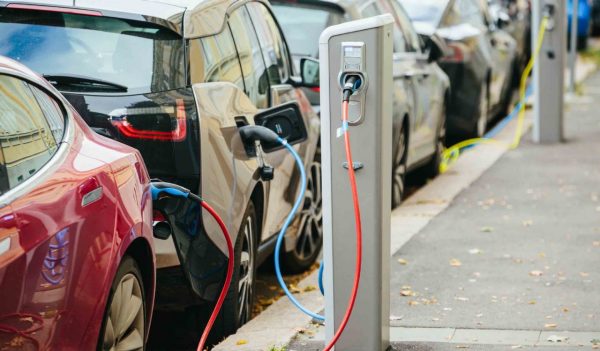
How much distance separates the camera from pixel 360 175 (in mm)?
5352

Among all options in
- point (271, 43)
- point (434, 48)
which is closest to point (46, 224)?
point (271, 43)

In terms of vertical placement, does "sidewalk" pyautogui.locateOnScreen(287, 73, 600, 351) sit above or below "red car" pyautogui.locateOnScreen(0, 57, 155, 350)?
below

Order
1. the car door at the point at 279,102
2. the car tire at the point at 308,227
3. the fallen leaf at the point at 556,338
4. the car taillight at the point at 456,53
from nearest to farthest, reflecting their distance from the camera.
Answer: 1. the fallen leaf at the point at 556,338
2. the car door at the point at 279,102
3. the car tire at the point at 308,227
4. the car taillight at the point at 456,53

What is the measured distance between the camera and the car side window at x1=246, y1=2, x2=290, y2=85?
24.6ft

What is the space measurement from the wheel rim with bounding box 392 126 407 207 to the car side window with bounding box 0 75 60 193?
19.3 ft

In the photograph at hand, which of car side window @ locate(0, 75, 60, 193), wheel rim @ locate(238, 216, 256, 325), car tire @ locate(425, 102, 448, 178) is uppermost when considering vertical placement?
car side window @ locate(0, 75, 60, 193)

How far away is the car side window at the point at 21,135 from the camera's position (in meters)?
4.06

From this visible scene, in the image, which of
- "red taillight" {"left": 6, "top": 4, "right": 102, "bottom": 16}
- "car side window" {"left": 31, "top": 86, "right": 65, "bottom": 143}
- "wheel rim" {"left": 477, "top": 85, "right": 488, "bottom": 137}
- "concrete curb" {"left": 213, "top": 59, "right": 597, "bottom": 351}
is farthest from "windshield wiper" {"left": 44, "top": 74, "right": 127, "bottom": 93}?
"wheel rim" {"left": 477, "top": 85, "right": 488, "bottom": 137}

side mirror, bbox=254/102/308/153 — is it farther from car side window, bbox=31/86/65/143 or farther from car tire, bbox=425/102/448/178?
car tire, bbox=425/102/448/178

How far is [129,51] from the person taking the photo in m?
5.93

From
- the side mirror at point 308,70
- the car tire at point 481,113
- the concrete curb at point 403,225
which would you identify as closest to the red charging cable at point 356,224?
the concrete curb at point 403,225

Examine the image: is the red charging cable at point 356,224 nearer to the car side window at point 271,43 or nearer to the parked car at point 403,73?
the car side window at point 271,43

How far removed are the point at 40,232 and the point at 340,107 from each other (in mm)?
1794

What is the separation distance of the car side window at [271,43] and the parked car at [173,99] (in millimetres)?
849
